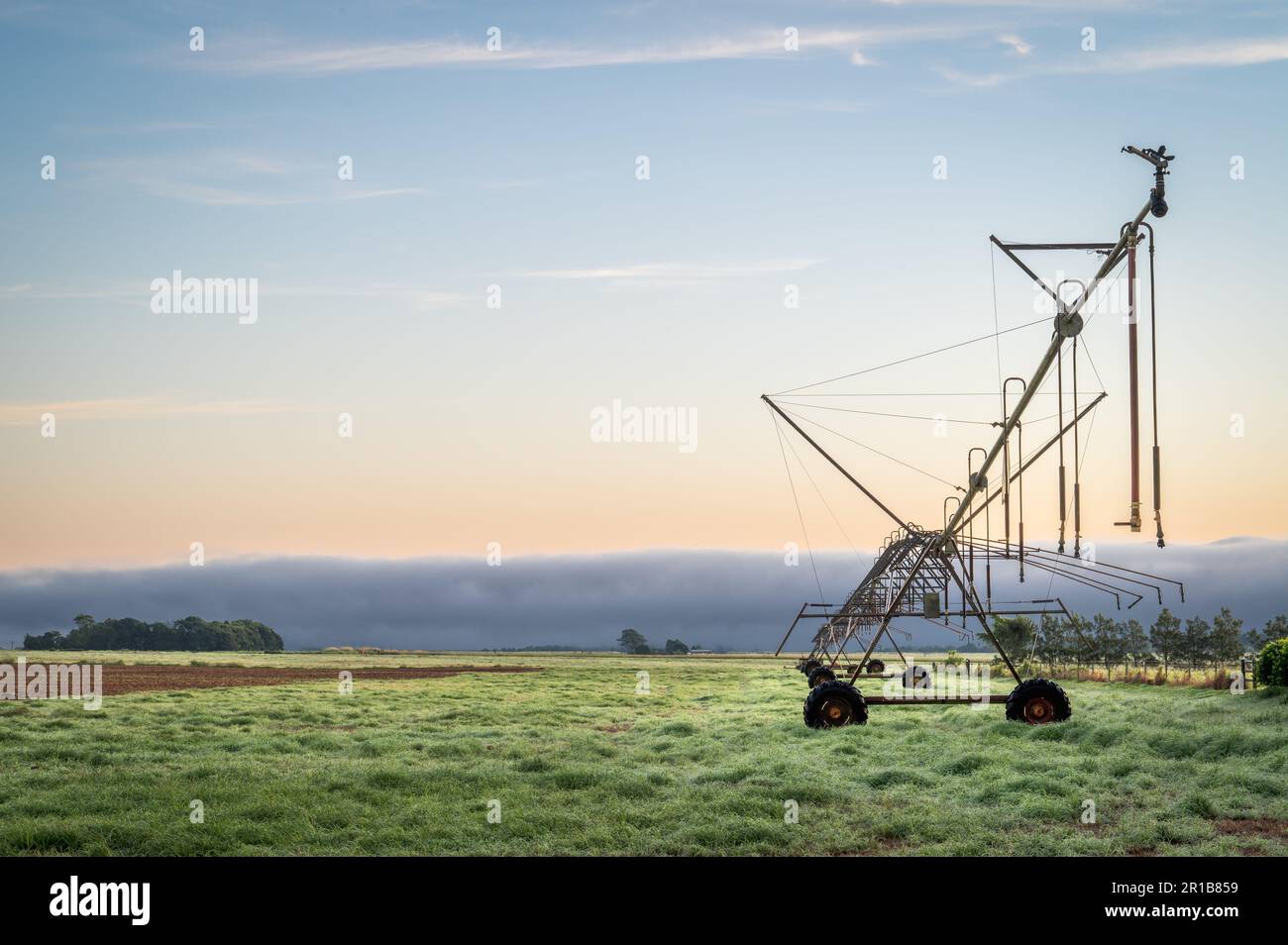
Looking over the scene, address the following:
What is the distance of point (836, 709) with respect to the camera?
21828 millimetres

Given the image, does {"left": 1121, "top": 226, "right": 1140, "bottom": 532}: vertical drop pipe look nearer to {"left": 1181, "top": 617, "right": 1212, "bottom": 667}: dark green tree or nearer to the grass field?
the grass field

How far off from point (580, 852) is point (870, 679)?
35304mm

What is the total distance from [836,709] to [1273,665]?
11.4 meters

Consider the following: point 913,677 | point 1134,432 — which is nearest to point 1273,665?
point 913,677

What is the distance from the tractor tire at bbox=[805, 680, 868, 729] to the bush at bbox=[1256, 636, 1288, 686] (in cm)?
1057

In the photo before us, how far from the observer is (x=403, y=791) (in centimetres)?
1555

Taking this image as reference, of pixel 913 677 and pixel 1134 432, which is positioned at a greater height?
pixel 1134 432

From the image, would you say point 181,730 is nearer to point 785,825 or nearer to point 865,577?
point 785,825

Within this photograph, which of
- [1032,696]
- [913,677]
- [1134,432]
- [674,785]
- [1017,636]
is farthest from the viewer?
[1017,636]

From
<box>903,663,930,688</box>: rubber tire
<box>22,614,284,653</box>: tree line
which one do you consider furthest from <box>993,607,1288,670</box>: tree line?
<box>22,614,284,653</box>: tree line

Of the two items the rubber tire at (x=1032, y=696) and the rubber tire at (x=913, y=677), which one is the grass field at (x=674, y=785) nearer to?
the rubber tire at (x=1032, y=696)

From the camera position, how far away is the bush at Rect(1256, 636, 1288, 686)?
24.4 m

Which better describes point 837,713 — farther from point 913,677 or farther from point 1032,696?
point 913,677
